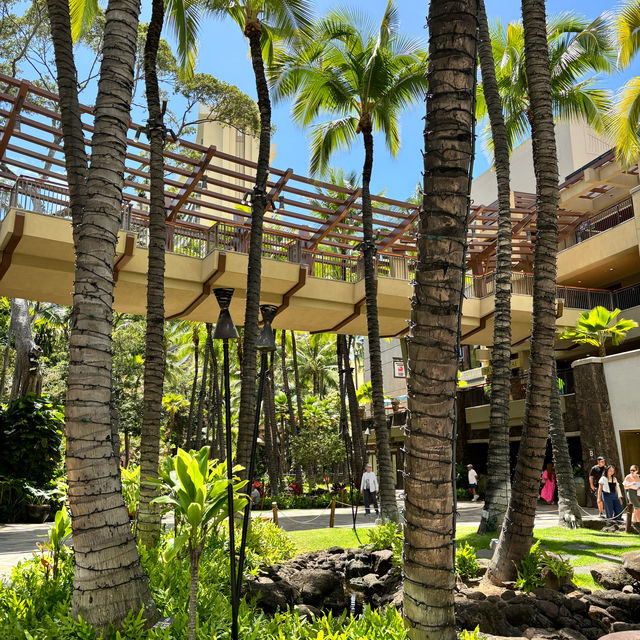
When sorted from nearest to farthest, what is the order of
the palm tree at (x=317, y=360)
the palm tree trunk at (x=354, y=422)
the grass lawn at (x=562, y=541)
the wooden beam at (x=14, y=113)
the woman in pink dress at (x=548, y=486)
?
1. the grass lawn at (x=562, y=541)
2. the wooden beam at (x=14, y=113)
3. the woman in pink dress at (x=548, y=486)
4. the palm tree trunk at (x=354, y=422)
5. the palm tree at (x=317, y=360)

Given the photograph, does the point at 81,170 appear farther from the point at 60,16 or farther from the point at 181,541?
the point at 181,541

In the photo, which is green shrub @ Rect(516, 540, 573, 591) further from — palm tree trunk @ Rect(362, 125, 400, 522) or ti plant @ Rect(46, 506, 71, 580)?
palm tree trunk @ Rect(362, 125, 400, 522)

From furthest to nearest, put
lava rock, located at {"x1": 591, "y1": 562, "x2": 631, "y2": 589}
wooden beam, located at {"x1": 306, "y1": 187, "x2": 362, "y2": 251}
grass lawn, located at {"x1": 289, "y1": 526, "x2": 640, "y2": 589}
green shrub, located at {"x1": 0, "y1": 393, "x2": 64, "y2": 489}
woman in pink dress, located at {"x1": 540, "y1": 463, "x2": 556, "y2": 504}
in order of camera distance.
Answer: wooden beam, located at {"x1": 306, "y1": 187, "x2": 362, "y2": 251}, woman in pink dress, located at {"x1": 540, "y1": 463, "x2": 556, "y2": 504}, green shrub, located at {"x1": 0, "y1": 393, "x2": 64, "y2": 489}, grass lawn, located at {"x1": 289, "y1": 526, "x2": 640, "y2": 589}, lava rock, located at {"x1": 591, "y1": 562, "x2": 631, "y2": 589}

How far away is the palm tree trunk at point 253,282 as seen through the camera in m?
11.1

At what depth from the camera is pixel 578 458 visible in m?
24.7

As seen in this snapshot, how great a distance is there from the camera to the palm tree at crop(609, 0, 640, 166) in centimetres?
1712

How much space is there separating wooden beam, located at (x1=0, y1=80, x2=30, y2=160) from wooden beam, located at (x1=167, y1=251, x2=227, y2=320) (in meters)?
6.33

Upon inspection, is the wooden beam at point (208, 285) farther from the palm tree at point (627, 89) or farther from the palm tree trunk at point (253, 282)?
the palm tree at point (627, 89)

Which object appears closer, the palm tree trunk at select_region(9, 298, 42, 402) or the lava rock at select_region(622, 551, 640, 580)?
the lava rock at select_region(622, 551, 640, 580)

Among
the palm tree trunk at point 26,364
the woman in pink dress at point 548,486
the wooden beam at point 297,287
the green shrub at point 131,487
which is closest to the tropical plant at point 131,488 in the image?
the green shrub at point 131,487

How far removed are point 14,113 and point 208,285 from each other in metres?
6.78

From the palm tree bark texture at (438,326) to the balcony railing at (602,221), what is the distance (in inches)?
974

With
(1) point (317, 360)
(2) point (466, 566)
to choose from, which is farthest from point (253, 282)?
(1) point (317, 360)

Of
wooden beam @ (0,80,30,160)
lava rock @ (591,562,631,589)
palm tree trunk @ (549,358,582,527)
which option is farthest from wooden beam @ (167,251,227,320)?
lava rock @ (591,562,631,589)
